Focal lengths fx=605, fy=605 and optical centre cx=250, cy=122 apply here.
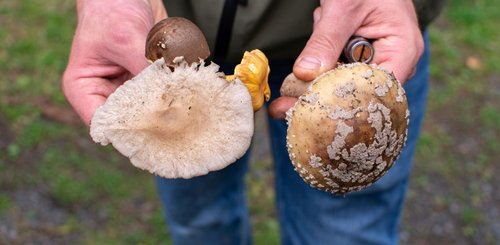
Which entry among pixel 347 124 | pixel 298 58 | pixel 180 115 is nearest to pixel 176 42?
pixel 180 115

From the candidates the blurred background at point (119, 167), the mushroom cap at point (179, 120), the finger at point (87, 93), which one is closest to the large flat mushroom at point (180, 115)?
the mushroom cap at point (179, 120)

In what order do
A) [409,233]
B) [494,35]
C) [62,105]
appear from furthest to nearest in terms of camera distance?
1. [494,35]
2. [62,105]
3. [409,233]

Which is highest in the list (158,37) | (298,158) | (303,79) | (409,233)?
(158,37)

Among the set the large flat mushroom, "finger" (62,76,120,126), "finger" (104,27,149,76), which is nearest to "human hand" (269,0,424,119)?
the large flat mushroom

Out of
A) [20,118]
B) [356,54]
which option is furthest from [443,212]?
[20,118]

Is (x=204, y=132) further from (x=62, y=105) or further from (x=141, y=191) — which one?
(x=62, y=105)

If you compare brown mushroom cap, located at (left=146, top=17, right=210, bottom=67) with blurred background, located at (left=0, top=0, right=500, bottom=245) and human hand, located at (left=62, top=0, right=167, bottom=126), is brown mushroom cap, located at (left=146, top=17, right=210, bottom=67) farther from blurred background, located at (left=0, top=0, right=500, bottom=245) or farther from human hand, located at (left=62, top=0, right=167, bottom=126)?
blurred background, located at (left=0, top=0, right=500, bottom=245)

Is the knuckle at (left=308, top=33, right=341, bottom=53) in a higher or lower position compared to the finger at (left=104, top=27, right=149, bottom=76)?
higher
